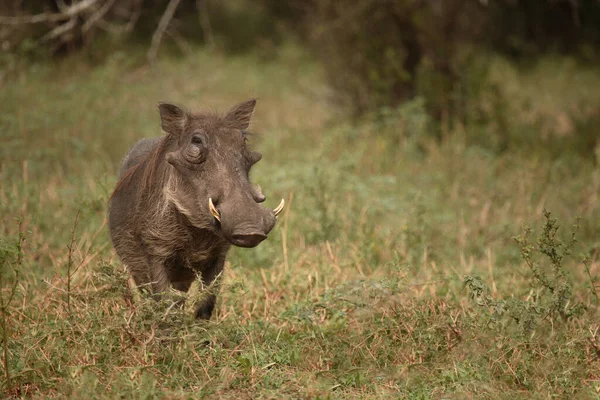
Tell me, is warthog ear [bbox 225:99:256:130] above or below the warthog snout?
above

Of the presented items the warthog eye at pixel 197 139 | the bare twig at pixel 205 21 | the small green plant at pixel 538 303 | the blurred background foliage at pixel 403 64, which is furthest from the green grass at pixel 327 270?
the bare twig at pixel 205 21

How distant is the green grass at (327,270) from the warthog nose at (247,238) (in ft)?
1.48

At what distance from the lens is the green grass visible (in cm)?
371

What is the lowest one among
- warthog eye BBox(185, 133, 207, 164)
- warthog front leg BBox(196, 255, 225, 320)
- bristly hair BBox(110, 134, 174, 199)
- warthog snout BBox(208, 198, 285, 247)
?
warthog front leg BBox(196, 255, 225, 320)

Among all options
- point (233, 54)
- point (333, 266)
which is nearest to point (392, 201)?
point (333, 266)

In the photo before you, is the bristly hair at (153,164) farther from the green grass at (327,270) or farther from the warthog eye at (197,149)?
the green grass at (327,270)

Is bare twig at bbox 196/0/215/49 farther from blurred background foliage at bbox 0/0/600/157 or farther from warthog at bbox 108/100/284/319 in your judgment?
warthog at bbox 108/100/284/319

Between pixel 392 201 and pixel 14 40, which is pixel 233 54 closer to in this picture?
pixel 14 40

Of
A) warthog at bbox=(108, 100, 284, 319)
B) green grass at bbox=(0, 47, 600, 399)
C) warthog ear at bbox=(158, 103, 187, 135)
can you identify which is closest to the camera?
warthog at bbox=(108, 100, 284, 319)

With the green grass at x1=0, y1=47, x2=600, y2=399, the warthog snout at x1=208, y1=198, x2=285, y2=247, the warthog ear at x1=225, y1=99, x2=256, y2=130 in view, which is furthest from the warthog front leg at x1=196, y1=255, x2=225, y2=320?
the warthog ear at x1=225, y1=99, x2=256, y2=130

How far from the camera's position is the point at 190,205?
3.79m

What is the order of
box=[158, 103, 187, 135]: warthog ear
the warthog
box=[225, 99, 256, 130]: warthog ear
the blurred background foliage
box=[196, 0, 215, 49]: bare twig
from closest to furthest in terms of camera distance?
the warthog, box=[158, 103, 187, 135]: warthog ear, box=[225, 99, 256, 130]: warthog ear, box=[196, 0, 215, 49]: bare twig, the blurred background foliage

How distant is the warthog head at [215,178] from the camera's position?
139 inches

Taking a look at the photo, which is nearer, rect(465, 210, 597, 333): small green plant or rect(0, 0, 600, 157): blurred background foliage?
rect(465, 210, 597, 333): small green plant
